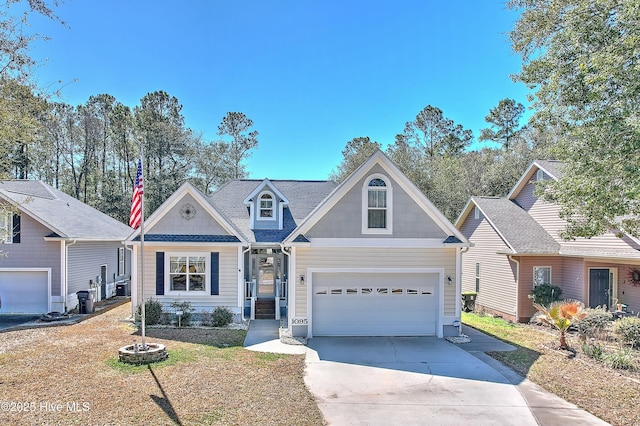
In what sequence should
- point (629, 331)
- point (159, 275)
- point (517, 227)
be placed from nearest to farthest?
1. point (629, 331)
2. point (159, 275)
3. point (517, 227)

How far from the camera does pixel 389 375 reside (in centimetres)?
938

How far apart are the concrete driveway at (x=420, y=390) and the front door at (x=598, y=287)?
7.91 m

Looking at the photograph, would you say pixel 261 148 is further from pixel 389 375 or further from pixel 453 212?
pixel 389 375

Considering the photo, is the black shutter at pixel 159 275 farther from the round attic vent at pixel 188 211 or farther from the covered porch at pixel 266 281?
the covered porch at pixel 266 281

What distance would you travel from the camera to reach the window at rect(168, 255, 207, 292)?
1491 centimetres

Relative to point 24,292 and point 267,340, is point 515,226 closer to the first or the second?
point 267,340

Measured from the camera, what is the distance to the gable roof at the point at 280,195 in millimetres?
17469

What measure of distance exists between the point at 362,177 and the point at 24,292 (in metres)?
14.8

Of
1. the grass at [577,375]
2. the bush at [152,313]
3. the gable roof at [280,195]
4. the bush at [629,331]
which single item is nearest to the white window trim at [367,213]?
the grass at [577,375]

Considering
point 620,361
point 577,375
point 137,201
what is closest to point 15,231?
Answer: point 137,201

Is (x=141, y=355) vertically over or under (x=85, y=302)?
over

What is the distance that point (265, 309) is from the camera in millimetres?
16422

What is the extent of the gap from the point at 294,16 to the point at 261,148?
27211 mm

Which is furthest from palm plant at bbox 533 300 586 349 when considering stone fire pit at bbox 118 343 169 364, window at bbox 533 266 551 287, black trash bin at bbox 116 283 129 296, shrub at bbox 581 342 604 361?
black trash bin at bbox 116 283 129 296
